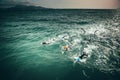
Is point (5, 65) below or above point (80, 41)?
below

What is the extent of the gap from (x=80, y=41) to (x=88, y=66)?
23.1ft

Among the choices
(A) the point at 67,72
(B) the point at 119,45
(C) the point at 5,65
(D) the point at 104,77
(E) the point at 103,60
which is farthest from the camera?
(B) the point at 119,45

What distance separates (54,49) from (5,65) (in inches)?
239

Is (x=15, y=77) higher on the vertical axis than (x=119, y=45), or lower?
lower

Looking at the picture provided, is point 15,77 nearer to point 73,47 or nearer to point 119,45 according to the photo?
point 73,47

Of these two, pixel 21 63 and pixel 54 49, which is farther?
pixel 54 49

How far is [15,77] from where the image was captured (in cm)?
948

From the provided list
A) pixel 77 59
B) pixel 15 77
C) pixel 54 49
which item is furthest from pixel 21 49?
pixel 77 59

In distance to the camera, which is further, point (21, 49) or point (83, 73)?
point (21, 49)

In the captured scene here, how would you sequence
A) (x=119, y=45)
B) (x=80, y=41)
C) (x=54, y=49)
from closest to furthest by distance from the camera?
1. (x=54, y=49)
2. (x=119, y=45)
3. (x=80, y=41)

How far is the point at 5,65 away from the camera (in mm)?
11336

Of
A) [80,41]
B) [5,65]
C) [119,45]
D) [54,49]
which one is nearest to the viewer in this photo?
[5,65]

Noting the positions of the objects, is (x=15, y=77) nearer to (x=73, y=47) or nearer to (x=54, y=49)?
(x=54, y=49)

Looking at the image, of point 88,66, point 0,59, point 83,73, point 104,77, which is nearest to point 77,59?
point 88,66
